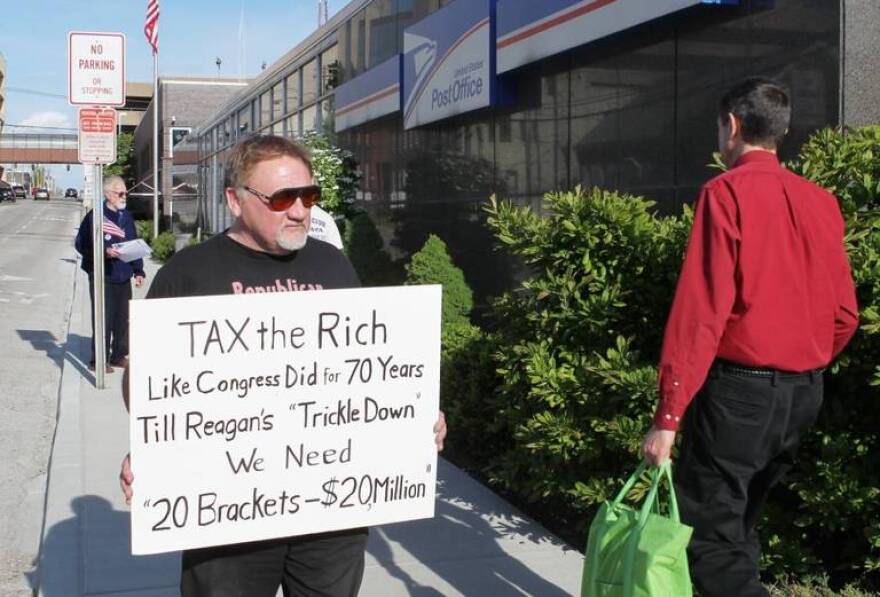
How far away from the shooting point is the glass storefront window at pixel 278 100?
21.1 metres

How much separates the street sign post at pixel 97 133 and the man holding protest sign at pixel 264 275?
7438 mm

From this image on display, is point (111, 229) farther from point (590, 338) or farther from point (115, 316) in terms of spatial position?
point (590, 338)

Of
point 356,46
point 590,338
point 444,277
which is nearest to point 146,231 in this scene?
point 356,46

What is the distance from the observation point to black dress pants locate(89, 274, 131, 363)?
10.6 m

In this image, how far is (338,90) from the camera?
615 inches

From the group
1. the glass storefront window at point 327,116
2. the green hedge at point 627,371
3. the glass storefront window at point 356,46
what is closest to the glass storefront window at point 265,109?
the glass storefront window at point 327,116

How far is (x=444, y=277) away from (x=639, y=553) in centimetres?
633

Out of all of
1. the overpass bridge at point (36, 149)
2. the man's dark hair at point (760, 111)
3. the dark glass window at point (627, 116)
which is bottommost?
the man's dark hair at point (760, 111)

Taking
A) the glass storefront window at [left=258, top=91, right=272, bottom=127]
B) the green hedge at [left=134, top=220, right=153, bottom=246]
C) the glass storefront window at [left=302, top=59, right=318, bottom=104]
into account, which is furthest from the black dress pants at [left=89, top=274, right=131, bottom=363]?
the green hedge at [left=134, top=220, right=153, bottom=246]

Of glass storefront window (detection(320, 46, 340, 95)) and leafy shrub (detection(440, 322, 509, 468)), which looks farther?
glass storefront window (detection(320, 46, 340, 95))

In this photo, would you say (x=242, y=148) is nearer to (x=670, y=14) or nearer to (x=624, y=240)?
(x=624, y=240)

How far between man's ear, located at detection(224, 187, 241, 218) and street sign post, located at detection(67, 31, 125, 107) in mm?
7205

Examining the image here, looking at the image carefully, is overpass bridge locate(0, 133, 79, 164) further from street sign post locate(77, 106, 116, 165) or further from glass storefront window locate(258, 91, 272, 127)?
street sign post locate(77, 106, 116, 165)

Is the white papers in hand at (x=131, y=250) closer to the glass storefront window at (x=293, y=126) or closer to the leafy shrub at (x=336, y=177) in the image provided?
the leafy shrub at (x=336, y=177)
